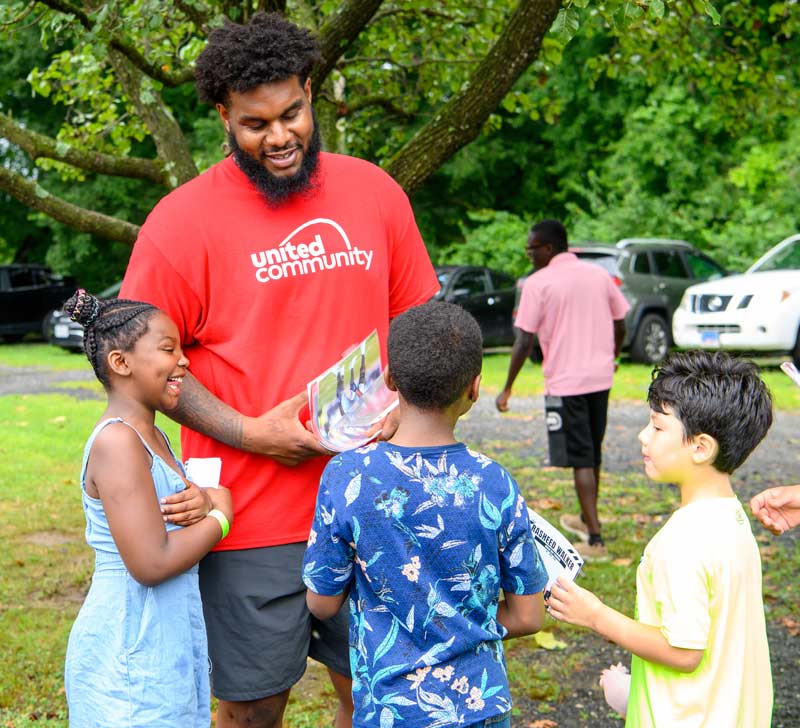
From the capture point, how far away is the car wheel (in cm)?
1597

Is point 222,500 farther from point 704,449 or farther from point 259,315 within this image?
point 704,449

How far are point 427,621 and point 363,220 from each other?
47.4 inches

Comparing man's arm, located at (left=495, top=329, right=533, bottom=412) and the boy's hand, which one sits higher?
the boy's hand

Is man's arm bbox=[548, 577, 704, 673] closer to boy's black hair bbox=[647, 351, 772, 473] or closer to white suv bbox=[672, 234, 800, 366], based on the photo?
boy's black hair bbox=[647, 351, 772, 473]

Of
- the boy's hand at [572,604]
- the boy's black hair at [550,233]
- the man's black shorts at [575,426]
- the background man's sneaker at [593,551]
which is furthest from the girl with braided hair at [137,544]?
the boy's black hair at [550,233]

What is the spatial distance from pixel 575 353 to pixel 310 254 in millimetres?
3916

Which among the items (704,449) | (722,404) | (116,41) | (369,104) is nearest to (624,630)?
(704,449)

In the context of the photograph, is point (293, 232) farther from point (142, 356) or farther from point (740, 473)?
point (740, 473)

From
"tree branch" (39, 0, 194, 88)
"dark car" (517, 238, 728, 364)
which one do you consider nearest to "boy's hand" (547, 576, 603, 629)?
"tree branch" (39, 0, 194, 88)

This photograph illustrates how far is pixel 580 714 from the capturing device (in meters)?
4.30

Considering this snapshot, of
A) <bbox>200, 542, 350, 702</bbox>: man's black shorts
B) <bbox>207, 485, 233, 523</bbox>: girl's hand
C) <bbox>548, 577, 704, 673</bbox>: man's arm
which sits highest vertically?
<bbox>207, 485, 233, 523</bbox>: girl's hand

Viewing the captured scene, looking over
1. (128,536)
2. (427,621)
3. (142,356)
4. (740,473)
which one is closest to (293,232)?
(142,356)

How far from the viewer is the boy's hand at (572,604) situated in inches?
92.5

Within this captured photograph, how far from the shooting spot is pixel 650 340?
16.1 meters
